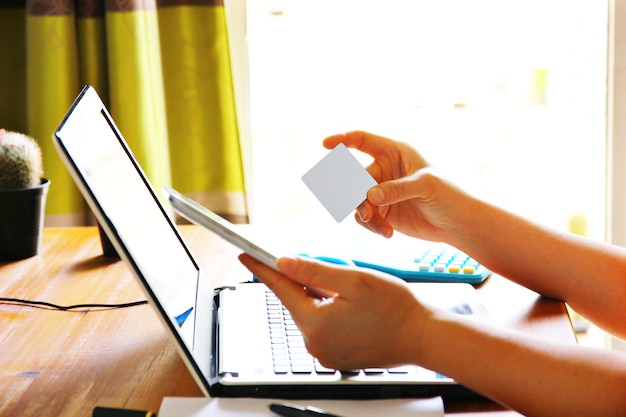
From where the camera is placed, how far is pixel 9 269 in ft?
4.02

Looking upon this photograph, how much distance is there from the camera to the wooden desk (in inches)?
32.5

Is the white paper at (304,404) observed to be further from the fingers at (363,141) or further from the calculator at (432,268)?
the fingers at (363,141)

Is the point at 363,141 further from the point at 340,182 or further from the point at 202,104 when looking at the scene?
the point at 202,104

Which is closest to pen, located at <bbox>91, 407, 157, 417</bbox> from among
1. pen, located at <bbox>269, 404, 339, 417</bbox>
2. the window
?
pen, located at <bbox>269, 404, 339, 417</bbox>

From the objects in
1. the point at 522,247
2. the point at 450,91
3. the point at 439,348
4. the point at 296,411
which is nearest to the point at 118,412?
the point at 296,411

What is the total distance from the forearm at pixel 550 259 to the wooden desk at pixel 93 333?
3 cm

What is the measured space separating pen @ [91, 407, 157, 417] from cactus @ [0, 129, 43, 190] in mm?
582

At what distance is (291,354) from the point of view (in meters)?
0.85

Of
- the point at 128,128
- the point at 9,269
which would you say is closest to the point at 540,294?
the point at 9,269

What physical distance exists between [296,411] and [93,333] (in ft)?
1.18

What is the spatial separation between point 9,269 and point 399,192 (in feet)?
2.08

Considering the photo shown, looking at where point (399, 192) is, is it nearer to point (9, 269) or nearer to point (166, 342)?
point (166, 342)

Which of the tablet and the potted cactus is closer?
the tablet

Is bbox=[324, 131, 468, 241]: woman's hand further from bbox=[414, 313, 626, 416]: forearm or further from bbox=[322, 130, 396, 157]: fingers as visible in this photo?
bbox=[414, 313, 626, 416]: forearm
